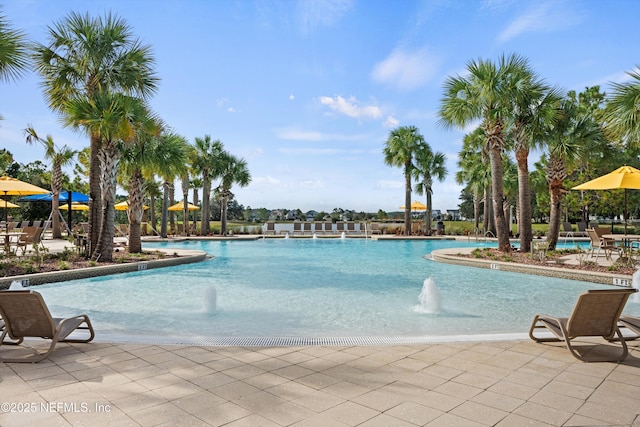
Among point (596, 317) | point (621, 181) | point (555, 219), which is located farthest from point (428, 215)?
point (596, 317)

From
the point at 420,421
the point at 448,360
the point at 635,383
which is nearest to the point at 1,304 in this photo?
the point at 420,421

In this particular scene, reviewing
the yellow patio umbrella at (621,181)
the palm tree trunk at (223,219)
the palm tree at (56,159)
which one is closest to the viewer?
the yellow patio umbrella at (621,181)

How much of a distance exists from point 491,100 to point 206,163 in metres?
19.0

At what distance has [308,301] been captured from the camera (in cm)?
801

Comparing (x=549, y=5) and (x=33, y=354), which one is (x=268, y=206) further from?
(x=33, y=354)

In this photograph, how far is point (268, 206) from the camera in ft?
193

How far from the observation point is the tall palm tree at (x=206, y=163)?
27.1 m

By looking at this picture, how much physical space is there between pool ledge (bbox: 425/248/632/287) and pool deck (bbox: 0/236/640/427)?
21.2 ft

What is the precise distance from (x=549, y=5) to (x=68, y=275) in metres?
14.7

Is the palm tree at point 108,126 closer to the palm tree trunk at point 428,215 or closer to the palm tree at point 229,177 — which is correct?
the palm tree at point 229,177

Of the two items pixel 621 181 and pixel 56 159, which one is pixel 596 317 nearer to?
pixel 621 181

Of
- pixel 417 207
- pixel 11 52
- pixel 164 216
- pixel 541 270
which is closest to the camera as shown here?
pixel 11 52

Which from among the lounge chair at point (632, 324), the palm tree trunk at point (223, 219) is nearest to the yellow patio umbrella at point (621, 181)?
the lounge chair at point (632, 324)

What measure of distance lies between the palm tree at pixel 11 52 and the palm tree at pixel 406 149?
21.8m
